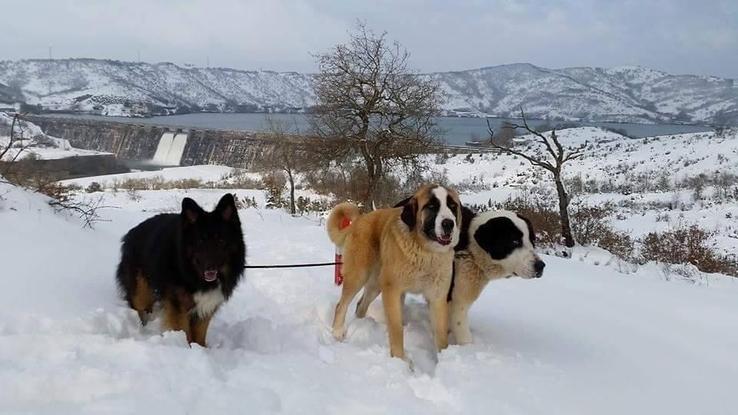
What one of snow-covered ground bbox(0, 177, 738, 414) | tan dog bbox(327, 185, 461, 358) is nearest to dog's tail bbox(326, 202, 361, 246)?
tan dog bbox(327, 185, 461, 358)

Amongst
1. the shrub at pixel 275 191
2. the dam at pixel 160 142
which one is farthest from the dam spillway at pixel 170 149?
the shrub at pixel 275 191

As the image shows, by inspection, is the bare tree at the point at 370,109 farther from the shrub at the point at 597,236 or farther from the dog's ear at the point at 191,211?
the dog's ear at the point at 191,211

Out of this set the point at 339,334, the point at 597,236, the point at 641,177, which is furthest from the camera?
the point at 641,177

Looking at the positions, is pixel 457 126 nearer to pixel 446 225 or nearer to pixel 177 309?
pixel 446 225

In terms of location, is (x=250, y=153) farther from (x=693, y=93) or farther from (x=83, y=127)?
(x=693, y=93)

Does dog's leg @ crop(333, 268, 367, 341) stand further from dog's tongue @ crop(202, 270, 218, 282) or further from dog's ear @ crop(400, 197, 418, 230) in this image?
dog's tongue @ crop(202, 270, 218, 282)

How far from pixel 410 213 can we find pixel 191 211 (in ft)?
6.02

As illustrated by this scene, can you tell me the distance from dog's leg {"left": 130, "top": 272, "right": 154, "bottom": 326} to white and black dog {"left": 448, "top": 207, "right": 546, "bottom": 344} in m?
2.86

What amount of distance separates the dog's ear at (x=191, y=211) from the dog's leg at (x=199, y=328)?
0.90 meters

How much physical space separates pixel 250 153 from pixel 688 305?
67.0 meters

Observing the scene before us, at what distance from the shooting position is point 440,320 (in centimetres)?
473

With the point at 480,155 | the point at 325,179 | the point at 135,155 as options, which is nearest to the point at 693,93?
the point at 480,155

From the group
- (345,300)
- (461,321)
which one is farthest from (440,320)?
(345,300)

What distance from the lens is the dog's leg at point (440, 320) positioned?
15.5 ft
